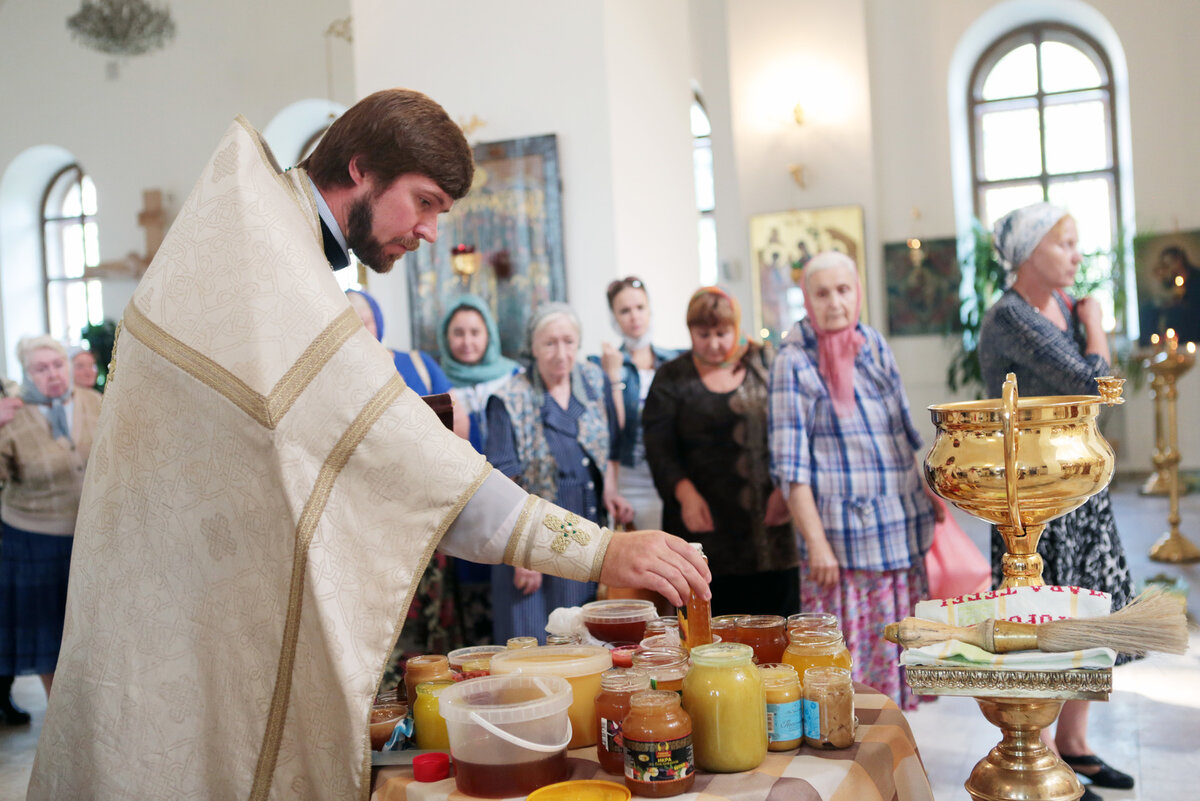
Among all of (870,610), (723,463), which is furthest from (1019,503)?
(723,463)

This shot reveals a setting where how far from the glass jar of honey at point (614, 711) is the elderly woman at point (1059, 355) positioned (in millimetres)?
1900

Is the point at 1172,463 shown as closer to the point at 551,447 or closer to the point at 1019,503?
the point at 551,447

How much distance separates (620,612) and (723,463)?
191 centimetres

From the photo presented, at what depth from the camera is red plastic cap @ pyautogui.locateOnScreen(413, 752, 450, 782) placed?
5.23 feet

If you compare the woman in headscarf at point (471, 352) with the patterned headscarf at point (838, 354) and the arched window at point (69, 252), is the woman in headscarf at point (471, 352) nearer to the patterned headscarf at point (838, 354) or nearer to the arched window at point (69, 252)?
the patterned headscarf at point (838, 354)

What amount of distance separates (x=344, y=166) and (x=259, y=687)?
932 mm

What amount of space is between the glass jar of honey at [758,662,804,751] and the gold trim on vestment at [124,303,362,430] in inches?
32.4

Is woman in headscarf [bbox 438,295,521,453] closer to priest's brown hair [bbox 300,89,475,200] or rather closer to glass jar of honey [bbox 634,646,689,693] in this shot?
priest's brown hair [bbox 300,89,475,200]

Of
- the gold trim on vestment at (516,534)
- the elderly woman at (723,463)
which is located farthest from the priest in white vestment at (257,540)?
the elderly woman at (723,463)

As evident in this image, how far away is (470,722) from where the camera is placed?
4.92 ft

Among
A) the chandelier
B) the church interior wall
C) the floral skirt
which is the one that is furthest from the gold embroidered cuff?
the chandelier

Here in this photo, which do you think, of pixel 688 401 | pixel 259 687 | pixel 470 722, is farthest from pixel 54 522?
pixel 470 722

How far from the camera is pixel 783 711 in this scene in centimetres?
158

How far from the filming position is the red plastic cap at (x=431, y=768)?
1.59 m
